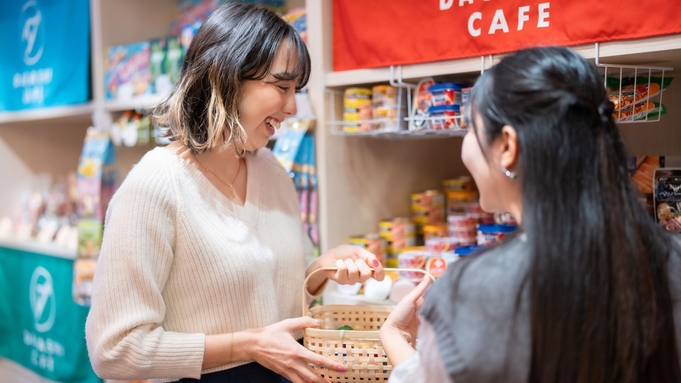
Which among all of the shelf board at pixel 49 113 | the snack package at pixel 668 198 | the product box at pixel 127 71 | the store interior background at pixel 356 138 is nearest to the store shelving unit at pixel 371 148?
the store interior background at pixel 356 138

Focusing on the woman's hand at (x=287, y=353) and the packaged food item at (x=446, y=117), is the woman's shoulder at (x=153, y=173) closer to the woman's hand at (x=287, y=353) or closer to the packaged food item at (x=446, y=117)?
the woman's hand at (x=287, y=353)

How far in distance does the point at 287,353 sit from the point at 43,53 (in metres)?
2.41

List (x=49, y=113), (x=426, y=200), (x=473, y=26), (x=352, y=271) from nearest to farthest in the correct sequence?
1. (x=352, y=271)
2. (x=473, y=26)
3. (x=426, y=200)
4. (x=49, y=113)

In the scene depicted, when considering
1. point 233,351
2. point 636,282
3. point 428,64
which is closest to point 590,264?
point 636,282

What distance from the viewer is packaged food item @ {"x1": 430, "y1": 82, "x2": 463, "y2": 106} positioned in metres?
1.70

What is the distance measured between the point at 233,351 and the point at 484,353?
2.19ft

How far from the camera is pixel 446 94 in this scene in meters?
1.70

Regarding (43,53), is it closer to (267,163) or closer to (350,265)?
(267,163)

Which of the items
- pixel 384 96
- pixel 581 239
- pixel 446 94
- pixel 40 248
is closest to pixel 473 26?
pixel 446 94

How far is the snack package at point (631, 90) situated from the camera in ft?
4.88

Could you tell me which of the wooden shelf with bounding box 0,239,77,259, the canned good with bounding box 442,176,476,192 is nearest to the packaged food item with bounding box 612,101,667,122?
the canned good with bounding box 442,176,476,192

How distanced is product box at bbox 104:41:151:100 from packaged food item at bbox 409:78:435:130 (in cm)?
119

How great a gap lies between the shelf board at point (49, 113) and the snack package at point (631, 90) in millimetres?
2120

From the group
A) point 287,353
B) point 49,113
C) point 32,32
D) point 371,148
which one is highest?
point 32,32
